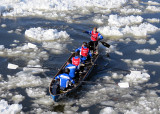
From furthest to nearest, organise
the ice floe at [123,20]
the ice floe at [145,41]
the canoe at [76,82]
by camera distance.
Result: the ice floe at [123,20]
the ice floe at [145,41]
the canoe at [76,82]

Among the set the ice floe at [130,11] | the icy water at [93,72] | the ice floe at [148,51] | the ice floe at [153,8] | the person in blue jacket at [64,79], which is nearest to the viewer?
the person in blue jacket at [64,79]

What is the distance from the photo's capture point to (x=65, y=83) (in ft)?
28.4

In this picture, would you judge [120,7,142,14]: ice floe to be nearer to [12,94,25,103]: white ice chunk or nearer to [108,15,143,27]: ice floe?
[108,15,143,27]: ice floe

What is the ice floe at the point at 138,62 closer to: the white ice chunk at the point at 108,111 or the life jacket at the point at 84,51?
the life jacket at the point at 84,51

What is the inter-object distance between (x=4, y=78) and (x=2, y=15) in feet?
29.1

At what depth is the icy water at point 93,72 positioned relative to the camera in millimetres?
8703

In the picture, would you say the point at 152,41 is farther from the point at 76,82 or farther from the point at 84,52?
the point at 76,82

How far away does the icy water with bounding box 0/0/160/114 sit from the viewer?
870 centimetres

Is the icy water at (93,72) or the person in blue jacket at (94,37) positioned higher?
the person in blue jacket at (94,37)

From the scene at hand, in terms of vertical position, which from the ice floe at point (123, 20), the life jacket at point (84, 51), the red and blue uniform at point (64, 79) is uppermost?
the ice floe at point (123, 20)

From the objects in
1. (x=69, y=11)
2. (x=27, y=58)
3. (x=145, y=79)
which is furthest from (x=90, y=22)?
(x=145, y=79)

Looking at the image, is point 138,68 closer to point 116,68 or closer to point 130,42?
point 116,68

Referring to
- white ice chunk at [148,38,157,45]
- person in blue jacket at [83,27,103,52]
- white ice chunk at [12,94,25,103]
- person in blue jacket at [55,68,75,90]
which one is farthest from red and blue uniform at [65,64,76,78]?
white ice chunk at [148,38,157,45]

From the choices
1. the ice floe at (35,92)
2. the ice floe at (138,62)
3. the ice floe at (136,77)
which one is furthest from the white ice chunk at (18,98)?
the ice floe at (138,62)
